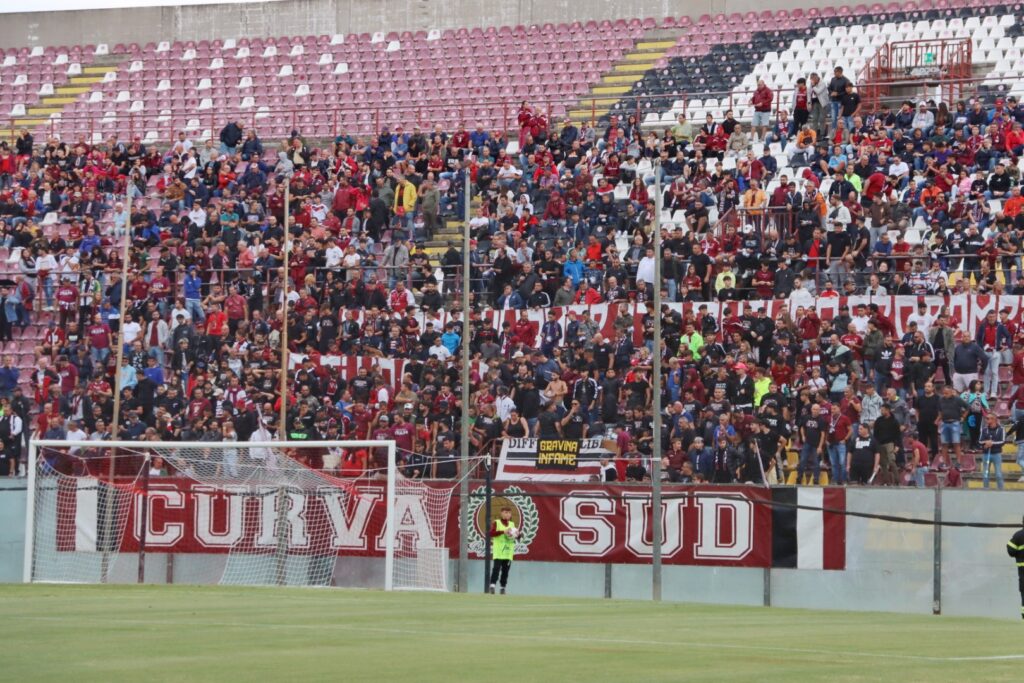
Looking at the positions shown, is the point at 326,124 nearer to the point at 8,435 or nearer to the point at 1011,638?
the point at 8,435

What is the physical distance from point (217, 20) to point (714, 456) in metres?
33.5

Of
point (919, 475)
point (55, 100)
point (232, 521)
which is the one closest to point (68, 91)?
point (55, 100)

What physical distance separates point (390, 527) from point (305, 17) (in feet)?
104

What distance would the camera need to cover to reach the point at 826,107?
37.7 m

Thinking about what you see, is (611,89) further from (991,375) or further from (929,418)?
(929,418)

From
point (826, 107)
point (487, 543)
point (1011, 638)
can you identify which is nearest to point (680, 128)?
point (826, 107)

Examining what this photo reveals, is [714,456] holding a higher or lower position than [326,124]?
lower

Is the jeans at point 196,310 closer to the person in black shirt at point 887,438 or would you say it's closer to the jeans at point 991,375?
the person in black shirt at point 887,438

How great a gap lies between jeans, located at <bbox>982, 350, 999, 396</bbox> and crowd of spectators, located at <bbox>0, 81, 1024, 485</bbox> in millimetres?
57

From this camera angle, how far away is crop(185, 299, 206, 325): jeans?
3541 centimetres

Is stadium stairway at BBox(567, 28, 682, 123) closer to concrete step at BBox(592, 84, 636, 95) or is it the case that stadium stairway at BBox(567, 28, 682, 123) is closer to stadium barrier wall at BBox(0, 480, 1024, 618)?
concrete step at BBox(592, 84, 636, 95)

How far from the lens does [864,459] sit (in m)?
26.2

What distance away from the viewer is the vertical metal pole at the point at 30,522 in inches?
1047

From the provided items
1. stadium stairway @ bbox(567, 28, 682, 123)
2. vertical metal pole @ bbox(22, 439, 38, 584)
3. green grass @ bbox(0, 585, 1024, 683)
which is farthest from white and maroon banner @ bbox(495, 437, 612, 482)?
stadium stairway @ bbox(567, 28, 682, 123)
